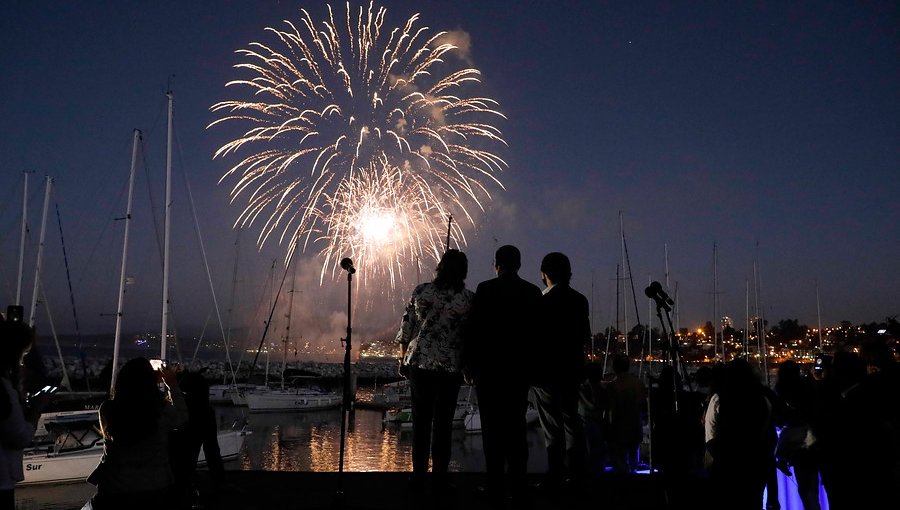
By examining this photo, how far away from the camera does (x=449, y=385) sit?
5555mm

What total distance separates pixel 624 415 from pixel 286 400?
51.6 metres

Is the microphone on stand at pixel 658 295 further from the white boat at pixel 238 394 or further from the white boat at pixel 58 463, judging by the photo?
the white boat at pixel 238 394

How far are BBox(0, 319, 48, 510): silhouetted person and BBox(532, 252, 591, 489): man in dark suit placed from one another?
370 cm

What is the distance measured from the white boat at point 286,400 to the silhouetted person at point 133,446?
53468 mm

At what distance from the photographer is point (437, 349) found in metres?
5.50

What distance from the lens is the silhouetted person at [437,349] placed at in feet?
18.1

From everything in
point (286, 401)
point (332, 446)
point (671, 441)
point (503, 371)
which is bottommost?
point (332, 446)

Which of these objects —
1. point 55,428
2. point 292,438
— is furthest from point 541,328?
point 292,438

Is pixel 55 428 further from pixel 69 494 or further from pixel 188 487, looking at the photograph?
pixel 188 487

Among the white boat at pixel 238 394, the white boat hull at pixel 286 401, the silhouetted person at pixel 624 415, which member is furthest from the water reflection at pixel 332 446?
the silhouetted person at pixel 624 415

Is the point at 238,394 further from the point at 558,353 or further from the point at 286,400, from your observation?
the point at 558,353

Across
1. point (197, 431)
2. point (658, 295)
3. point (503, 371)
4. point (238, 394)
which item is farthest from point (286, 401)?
point (658, 295)

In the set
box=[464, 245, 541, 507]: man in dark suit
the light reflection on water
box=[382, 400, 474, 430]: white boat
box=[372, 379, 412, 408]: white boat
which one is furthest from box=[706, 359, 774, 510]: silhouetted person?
box=[372, 379, 412, 408]: white boat

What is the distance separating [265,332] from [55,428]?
32.4 meters
